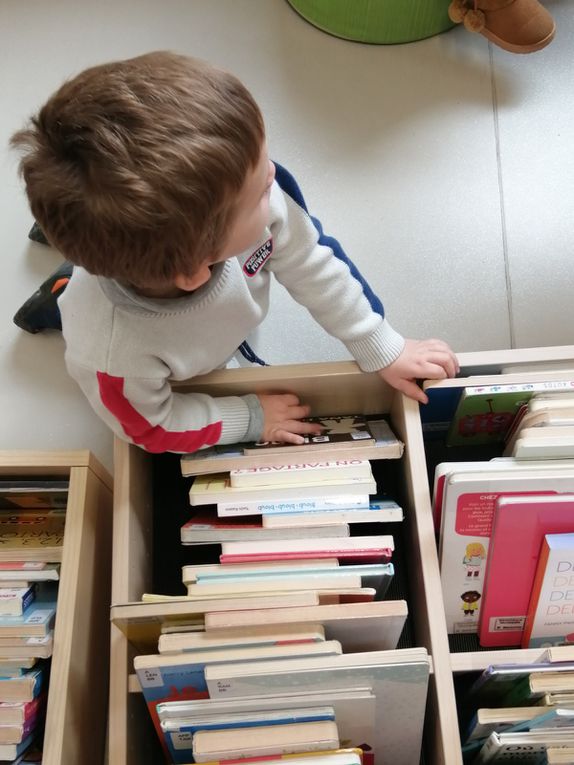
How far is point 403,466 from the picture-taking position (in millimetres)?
937

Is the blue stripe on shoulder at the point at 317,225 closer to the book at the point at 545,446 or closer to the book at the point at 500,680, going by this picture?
the book at the point at 545,446

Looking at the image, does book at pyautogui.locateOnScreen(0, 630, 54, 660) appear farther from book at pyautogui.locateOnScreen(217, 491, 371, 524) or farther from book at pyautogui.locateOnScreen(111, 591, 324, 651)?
book at pyautogui.locateOnScreen(217, 491, 371, 524)

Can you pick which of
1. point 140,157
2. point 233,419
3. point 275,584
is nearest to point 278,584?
point 275,584

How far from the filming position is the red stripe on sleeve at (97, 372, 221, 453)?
2.65 feet

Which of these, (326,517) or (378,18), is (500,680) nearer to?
(326,517)

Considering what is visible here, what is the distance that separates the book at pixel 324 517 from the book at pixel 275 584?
0.18 feet

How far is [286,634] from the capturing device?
2.40ft

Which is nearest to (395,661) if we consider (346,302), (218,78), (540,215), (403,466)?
(403,466)

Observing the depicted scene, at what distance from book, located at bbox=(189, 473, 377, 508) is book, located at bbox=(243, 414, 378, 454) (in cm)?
5

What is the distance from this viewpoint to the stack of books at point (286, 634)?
0.72 m

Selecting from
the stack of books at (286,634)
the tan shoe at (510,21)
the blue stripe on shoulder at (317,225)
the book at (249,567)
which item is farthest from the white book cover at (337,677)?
the tan shoe at (510,21)

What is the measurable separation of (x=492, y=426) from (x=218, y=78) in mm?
560

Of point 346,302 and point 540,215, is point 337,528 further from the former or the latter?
point 540,215

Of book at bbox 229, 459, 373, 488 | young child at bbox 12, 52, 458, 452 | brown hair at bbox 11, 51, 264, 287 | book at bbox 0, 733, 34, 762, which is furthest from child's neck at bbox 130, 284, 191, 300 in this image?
book at bbox 0, 733, 34, 762
